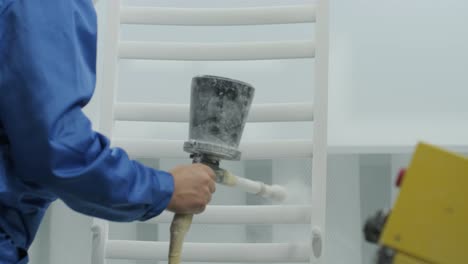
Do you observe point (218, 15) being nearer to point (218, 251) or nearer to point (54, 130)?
point (218, 251)

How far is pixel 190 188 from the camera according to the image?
36.9 inches

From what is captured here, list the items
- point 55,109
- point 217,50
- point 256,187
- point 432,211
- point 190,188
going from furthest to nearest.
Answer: point 217,50 < point 256,187 < point 190,188 < point 55,109 < point 432,211

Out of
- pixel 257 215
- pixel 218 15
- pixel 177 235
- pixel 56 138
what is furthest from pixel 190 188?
pixel 218 15

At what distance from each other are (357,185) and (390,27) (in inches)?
12.9

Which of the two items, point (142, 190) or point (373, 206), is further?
point (373, 206)

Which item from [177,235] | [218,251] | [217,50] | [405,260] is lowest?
[218,251]

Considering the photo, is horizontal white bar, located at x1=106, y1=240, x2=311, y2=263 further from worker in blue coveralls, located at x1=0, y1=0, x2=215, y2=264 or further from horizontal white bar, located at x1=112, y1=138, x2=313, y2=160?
worker in blue coveralls, located at x1=0, y1=0, x2=215, y2=264

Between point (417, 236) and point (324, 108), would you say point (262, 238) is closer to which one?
point (324, 108)

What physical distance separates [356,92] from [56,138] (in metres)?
0.70

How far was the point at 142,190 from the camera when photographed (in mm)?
890

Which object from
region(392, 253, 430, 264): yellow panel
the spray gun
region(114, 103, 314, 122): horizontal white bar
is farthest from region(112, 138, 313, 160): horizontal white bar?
region(392, 253, 430, 264): yellow panel

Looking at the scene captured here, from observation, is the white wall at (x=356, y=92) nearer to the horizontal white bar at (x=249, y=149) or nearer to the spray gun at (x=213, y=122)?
the horizontal white bar at (x=249, y=149)

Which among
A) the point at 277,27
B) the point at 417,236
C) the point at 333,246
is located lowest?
the point at 333,246

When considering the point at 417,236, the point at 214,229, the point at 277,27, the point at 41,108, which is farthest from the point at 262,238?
the point at 417,236
